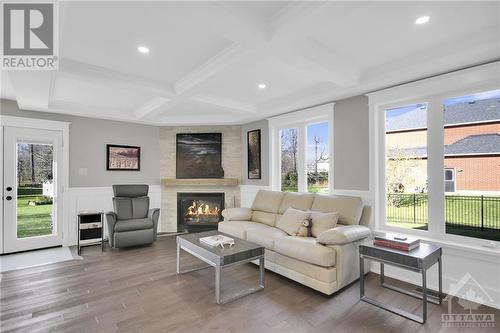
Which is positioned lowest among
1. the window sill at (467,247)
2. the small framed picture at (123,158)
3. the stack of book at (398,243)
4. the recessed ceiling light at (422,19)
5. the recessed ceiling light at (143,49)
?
the window sill at (467,247)

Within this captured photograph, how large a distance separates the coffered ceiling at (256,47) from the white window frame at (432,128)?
0.17 m

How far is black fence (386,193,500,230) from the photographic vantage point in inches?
110

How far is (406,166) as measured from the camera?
11.1 feet

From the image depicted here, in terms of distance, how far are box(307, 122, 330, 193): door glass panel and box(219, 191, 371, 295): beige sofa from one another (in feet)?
1.62

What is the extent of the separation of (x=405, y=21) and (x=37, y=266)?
17.2ft

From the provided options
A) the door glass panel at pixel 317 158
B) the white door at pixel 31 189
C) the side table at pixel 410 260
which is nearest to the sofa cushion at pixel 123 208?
the white door at pixel 31 189

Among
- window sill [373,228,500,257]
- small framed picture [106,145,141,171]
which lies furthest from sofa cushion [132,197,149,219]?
window sill [373,228,500,257]

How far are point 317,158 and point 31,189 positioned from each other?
16.2 feet

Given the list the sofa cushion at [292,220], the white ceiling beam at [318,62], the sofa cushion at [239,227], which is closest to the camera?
the white ceiling beam at [318,62]

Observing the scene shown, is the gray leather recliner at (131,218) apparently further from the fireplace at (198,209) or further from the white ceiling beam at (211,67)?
the white ceiling beam at (211,67)

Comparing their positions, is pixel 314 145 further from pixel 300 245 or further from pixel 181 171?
pixel 181 171

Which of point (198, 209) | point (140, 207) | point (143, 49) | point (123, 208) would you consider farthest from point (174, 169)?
point (143, 49)

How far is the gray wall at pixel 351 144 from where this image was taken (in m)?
3.67

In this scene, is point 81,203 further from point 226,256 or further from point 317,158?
point 317,158
